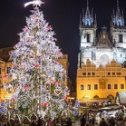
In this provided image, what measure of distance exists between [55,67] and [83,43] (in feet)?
179

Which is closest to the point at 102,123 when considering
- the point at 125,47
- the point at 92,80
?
the point at 92,80

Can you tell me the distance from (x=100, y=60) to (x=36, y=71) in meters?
52.0

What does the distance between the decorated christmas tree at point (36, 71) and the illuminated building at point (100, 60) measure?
41.4m

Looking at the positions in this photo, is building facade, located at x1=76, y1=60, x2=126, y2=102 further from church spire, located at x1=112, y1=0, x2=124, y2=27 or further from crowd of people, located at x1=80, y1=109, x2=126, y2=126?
crowd of people, located at x1=80, y1=109, x2=126, y2=126

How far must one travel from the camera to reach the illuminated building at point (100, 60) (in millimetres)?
79062

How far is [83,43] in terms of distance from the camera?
91.1 m

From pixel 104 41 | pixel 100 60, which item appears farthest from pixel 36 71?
pixel 104 41

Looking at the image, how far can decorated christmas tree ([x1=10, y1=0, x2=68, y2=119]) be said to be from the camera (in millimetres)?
35938

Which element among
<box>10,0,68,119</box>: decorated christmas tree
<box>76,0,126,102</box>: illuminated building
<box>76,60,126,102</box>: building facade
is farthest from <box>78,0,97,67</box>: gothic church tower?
<box>10,0,68,119</box>: decorated christmas tree

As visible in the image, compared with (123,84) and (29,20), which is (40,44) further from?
(123,84)

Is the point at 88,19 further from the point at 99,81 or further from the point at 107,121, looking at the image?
the point at 107,121

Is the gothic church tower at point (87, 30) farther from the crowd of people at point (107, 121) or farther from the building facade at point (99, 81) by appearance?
the crowd of people at point (107, 121)

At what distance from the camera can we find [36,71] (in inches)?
1422

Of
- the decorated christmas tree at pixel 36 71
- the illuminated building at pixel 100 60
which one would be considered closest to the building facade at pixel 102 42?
the illuminated building at pixel 100 60
